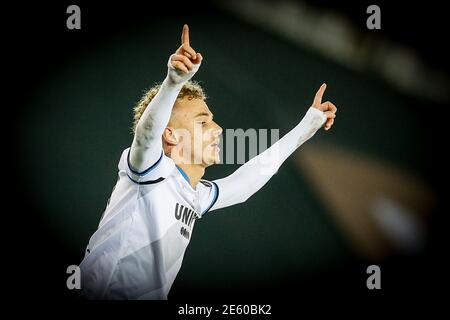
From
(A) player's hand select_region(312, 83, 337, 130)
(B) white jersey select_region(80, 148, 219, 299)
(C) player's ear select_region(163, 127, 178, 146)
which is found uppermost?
(A) player's hand select_region(312, 83, 337, 130)

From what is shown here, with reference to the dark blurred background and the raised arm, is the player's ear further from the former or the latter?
the dark blurred background

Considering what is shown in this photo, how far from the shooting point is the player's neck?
7.17 ft

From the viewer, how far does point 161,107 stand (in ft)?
5.85

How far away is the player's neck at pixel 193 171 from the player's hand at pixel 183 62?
51 cm

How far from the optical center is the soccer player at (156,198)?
5.93ft

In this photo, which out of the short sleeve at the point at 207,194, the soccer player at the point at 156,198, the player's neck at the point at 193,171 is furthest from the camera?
the short sleeve at the point at 207,194

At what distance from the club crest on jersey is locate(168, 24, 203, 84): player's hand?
0.52 m

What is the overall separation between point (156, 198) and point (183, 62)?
51 centimetres

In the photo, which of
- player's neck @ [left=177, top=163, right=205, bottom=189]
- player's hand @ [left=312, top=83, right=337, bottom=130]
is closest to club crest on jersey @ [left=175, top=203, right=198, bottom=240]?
player's neck @ [left=177, top=163, right=205, bottom=189]

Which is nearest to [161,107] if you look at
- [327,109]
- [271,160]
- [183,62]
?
[183,62]

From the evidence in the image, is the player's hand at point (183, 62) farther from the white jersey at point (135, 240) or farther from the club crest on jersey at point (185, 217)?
the club crest on jersey at point (185, 217)

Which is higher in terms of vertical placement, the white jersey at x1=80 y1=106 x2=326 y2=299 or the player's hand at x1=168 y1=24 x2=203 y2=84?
the player's hand at x1=168 y1=24 x2=203 y2=84

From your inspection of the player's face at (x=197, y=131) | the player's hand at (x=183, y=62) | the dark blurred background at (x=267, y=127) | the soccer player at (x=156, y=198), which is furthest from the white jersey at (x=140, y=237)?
the dark blurred background at (x=267, y=127)
